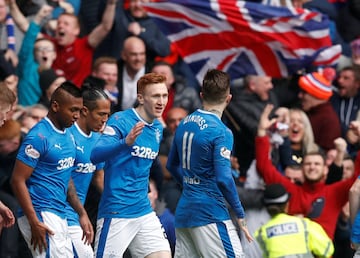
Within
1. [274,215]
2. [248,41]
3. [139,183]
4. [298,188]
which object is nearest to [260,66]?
[248,41]

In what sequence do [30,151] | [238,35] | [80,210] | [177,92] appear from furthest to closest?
[238,35], [177,92], [80,210], [30,151]

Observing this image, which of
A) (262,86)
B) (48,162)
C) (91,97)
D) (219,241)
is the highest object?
(91,97)

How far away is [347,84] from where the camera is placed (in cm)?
1698

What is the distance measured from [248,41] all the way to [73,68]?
2.51 m

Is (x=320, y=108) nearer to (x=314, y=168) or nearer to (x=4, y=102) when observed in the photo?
(x=314, y=168)

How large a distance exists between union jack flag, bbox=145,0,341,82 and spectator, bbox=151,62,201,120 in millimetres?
689

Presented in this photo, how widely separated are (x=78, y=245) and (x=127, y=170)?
842 mm

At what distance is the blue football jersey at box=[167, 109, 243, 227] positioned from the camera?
1082cm

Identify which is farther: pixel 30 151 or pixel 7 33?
pixel 7 33

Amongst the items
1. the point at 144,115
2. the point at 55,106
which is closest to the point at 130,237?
the point at 144,115

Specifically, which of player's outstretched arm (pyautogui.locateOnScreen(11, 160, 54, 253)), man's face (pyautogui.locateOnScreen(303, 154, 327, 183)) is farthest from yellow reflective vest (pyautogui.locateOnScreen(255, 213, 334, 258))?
player's outstretched arm (pyautogui.locateOnScreen(11, 160, 54, 253))

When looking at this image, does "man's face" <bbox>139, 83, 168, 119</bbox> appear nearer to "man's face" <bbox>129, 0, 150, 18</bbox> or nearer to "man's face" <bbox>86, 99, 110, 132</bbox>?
"man's face" <bbox>86, 99, 110, 132</bbox>

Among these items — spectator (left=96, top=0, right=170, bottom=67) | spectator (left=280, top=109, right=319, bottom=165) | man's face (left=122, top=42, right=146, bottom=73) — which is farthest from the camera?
spectator (left=96, top=0, right=170, bottom=67)

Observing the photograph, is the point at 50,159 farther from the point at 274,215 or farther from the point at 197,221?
the point at 274,215
